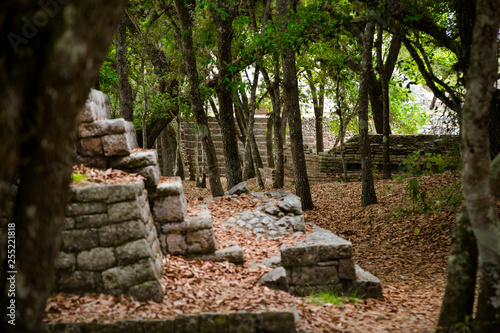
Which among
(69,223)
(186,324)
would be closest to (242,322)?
(186,324)

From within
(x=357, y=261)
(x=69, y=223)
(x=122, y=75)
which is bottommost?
(x=357, y=261)

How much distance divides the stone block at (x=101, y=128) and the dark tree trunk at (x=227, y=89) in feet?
16.5

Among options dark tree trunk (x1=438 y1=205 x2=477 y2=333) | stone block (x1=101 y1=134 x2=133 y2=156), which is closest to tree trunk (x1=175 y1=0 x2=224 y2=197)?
stone block (x1=101 y1=134 x2=133 y2=156)

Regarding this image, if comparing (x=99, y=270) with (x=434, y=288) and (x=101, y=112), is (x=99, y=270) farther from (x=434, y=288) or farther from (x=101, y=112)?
(x=434, y=288)

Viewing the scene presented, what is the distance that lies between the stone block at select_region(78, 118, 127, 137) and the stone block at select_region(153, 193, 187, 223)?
41.3 inches

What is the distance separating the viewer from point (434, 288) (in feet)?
19.8

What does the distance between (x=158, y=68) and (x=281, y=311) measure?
41.4 feet

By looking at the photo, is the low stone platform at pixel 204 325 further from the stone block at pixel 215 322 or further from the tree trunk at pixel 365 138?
the tree trunk at pixel 365 138

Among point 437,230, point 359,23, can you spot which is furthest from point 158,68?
point 437,230

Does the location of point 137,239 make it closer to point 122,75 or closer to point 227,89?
point 122,75

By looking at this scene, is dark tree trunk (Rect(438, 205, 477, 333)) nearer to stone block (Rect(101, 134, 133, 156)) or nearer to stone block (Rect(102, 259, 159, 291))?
stone block (Rect(102, 259, 159, 291))

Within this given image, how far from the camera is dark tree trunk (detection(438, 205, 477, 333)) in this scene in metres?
3.72

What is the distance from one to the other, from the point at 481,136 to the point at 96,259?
3839mm

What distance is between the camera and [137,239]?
4594 mm
